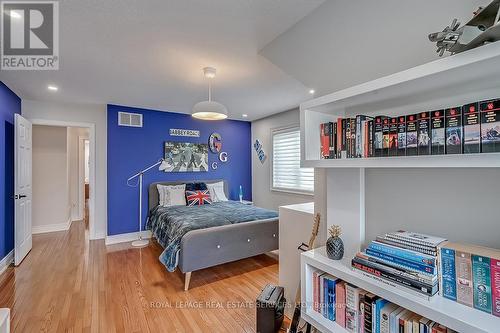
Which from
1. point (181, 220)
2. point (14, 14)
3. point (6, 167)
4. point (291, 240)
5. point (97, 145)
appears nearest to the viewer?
point (14, 14)

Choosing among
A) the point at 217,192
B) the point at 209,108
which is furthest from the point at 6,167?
the point at 217,192

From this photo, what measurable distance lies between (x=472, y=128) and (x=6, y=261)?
16.0 ft

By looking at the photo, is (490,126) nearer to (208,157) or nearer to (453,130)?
(453,130)

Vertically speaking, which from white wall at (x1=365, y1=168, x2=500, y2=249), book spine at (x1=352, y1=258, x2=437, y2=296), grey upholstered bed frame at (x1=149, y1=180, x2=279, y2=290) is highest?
white wall at (x1=365, y1=168, x2=500, y2=249)

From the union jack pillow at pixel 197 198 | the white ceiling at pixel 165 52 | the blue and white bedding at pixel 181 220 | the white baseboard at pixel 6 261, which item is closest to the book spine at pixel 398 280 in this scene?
the white ceiling at pixel 165 52

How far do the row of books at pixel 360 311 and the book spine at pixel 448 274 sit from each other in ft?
0.43

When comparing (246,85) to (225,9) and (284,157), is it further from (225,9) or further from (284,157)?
(284,157)

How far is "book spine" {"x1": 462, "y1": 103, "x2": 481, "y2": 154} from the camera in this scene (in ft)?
2.87

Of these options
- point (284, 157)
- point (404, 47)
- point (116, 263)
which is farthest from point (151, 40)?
point (284, 157)

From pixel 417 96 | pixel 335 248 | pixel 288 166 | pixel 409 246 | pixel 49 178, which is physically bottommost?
pixel 335 248

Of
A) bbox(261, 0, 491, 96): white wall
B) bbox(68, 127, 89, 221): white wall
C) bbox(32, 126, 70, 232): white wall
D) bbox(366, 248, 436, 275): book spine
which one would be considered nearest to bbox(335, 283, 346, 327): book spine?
bbox(366, 248, 436, 275): book spine

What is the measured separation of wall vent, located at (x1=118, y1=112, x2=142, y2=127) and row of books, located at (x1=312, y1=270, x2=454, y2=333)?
419cm

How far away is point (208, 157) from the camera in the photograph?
521 centimetres

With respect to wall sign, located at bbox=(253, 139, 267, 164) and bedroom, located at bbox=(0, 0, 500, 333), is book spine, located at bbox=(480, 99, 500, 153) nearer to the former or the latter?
bedroom, located at bbox=(0, 0, 500, 333)
